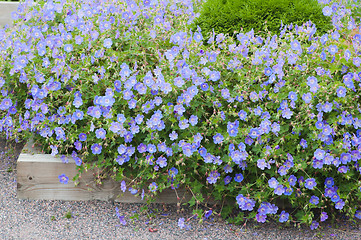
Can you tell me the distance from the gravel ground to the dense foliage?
10cm

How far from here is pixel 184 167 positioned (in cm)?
259

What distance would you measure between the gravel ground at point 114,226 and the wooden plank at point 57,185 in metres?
0.04

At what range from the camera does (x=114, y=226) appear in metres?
2.58

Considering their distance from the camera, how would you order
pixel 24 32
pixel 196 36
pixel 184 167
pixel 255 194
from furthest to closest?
pixel 24 32 → pixel 196 36 → pixel 184 167 → pixel 255 194

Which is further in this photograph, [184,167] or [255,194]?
[184,167]

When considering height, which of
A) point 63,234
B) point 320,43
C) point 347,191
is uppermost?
point 320,43

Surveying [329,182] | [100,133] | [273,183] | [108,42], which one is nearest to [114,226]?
[100,133]

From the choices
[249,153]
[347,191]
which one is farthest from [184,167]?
[347,191]

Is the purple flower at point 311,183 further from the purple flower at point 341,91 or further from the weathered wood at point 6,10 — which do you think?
the weathered wood at point 6,10

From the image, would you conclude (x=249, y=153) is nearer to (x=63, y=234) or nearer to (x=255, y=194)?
(x=255, y=194)

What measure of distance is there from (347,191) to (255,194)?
0.57 meters

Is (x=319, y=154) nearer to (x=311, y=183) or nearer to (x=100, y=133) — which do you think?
(x=311, y=183)

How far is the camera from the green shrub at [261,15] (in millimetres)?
3523

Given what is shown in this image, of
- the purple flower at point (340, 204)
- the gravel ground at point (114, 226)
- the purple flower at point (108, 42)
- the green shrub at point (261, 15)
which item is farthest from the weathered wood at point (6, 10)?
the purple flower at point (340, 204)
